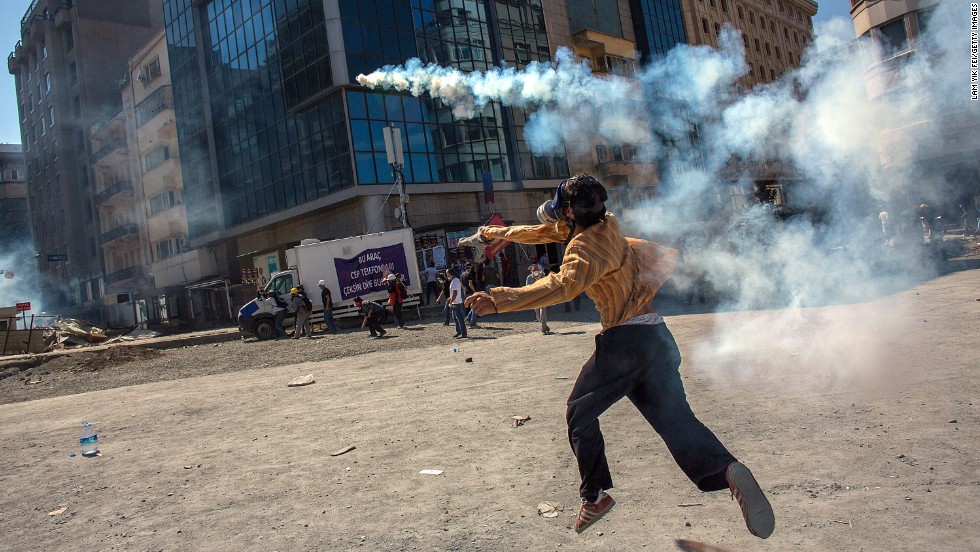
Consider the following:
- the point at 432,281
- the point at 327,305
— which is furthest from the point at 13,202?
the point at 327,305

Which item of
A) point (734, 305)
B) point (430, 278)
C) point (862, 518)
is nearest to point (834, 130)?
point (734, 305)

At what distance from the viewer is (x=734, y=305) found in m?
14.8

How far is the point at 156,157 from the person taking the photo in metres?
43.4

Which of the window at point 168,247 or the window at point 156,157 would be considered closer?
the window at point 156,157

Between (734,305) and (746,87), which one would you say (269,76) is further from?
(734,305)

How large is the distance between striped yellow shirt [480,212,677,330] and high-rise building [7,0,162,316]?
179ft

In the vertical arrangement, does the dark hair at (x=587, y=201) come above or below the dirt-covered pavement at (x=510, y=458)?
above

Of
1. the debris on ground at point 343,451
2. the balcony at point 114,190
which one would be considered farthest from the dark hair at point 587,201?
the balcony at point 114,190

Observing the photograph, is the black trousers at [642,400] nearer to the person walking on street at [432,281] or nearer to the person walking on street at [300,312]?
the person walking on street at [300,312]

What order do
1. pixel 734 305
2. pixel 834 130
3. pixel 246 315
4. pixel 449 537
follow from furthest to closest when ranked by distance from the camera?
pixel 246 315
pixel 834 130
pixel 734 305
pixel 449 537

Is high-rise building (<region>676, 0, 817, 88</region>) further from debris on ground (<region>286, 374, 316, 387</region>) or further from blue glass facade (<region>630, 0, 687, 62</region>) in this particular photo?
debris on ground (<region>286, 374, 316, 387</region>)

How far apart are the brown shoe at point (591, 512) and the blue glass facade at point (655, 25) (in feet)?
123

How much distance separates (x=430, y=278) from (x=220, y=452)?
1811cm

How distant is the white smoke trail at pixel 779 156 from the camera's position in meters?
14.9
